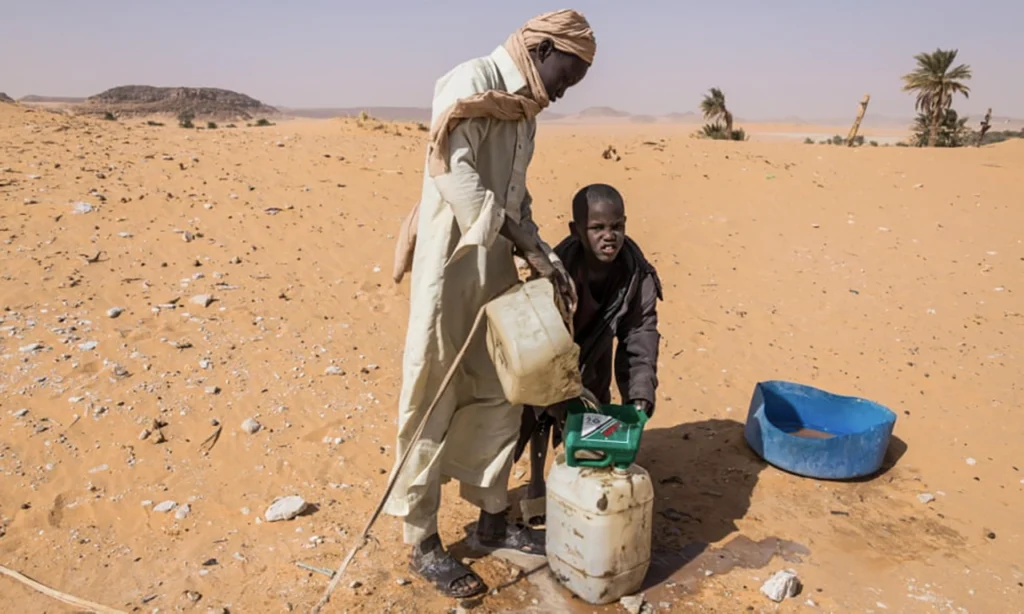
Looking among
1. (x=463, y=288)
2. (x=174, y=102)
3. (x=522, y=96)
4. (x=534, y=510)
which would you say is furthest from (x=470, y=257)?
(x=174, y=102)

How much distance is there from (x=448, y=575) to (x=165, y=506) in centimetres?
138

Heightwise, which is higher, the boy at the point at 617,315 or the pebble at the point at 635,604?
the boy at the point at 617,315

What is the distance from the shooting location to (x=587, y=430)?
8.08 ft

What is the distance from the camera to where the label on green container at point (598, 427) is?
2.46m

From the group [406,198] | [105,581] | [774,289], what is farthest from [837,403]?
[406,198]

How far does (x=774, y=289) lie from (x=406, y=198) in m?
3.72

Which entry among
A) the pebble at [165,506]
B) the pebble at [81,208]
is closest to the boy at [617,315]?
the pebble at [165,506]

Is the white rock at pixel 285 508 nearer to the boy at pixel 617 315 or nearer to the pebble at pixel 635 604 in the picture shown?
the boy at pixel 617 315

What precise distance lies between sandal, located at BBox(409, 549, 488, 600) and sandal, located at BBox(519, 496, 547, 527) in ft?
1.70

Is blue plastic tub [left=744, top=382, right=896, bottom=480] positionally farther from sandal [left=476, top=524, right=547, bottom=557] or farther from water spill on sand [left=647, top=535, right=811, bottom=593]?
sandal [left=476, top=524, right=547, bottom=557]

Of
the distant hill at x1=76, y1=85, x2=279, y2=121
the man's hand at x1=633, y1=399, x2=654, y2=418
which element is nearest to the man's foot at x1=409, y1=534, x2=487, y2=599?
the man's hand at x1=633, y1=399, x2=654, y2=418

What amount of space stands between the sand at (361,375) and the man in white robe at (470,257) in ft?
1.34

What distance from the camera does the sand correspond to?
2908 millimetres

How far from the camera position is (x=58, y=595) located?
2.66 m
